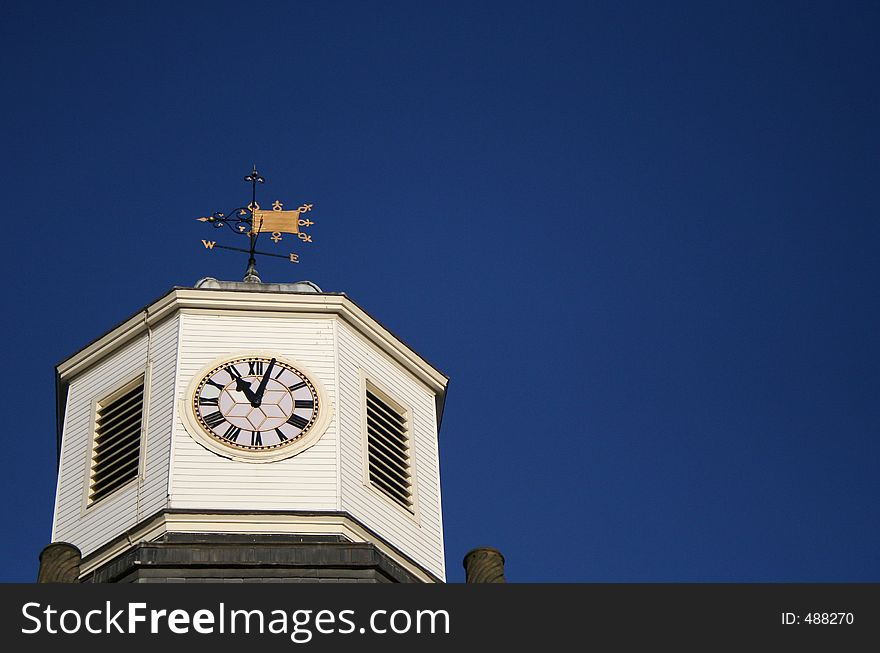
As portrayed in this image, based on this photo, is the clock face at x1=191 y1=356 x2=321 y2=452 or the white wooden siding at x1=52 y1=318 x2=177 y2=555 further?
the clock face at x1=191 y1=356 x2=321 y2=452

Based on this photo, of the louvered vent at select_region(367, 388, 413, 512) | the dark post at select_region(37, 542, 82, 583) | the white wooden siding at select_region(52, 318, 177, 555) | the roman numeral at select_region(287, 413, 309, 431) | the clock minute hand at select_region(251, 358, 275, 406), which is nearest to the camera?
the dark post at select_region(37, 542, 82, 583)

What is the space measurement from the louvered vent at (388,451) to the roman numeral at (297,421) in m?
1.30

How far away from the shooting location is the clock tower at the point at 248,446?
44219 mm

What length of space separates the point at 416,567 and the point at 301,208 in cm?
875

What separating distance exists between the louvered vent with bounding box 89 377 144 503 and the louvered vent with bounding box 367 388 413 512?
403 cm

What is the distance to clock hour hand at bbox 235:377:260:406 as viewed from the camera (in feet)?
152

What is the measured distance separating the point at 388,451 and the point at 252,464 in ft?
9.87

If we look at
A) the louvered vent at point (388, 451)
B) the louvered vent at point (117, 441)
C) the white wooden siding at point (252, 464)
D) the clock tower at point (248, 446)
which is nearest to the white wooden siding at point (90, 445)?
the clock tower at point (248, 446)

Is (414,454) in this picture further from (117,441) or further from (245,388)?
(117,441)

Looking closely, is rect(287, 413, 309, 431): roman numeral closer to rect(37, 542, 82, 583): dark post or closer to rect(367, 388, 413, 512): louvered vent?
rect(367, 388, 413, 512): louvered vent

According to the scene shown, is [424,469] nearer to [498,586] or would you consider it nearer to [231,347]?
[231,347]

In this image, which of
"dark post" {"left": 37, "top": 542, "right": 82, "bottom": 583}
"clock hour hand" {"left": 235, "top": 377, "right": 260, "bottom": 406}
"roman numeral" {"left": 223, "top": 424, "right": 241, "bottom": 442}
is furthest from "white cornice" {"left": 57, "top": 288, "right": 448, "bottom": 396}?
"dark post" {"left": 37, "top": 542, "right": 82, "bottom": 583}

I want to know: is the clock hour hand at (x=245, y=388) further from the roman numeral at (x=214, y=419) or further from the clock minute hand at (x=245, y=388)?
the roman numeral at (x=214, y=419)

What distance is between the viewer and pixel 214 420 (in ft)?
151
